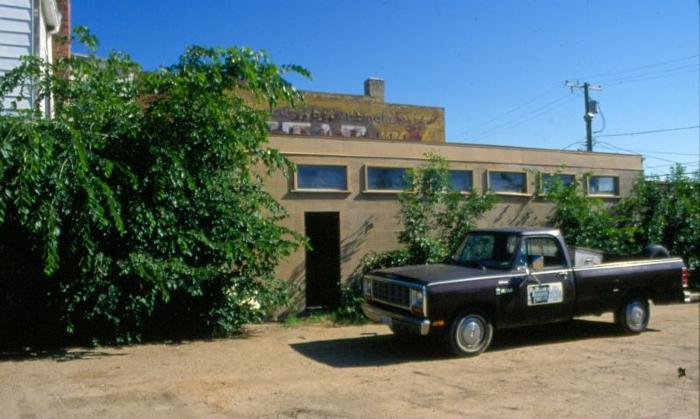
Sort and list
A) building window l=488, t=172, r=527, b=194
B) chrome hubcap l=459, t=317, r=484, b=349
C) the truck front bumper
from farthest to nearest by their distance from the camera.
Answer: building window l=488, t=172, r=527, b=194 → chrome hubcap l=459, t=317, r=484, b=349 → the truck front bumper

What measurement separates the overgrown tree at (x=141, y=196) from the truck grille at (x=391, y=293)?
1844mm

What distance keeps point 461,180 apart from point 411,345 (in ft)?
19.0

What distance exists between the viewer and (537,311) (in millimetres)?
8906

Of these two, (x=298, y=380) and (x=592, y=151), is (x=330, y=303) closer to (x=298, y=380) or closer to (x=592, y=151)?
(x=298, y=380)

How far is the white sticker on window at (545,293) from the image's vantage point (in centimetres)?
885

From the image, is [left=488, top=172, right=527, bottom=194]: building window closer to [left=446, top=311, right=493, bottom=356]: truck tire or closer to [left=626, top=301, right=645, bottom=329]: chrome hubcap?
[left=626, top=301, right=645, bottom=329]: chrome hubcap

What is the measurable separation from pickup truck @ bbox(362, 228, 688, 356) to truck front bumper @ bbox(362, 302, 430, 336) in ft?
0.04

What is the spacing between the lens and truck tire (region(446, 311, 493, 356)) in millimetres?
8422

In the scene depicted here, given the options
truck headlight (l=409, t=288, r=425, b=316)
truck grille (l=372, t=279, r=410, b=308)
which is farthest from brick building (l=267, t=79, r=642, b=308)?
truck headlight (l=409, t=288, r=425, b=316)

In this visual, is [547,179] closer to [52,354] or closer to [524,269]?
[524,269]

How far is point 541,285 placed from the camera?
29.3 feet

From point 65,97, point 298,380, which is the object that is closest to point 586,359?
point 298,380

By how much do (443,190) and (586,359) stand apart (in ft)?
18.7

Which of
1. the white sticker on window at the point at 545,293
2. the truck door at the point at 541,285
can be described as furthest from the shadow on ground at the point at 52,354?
the white sticker on window at the point at 545,293
